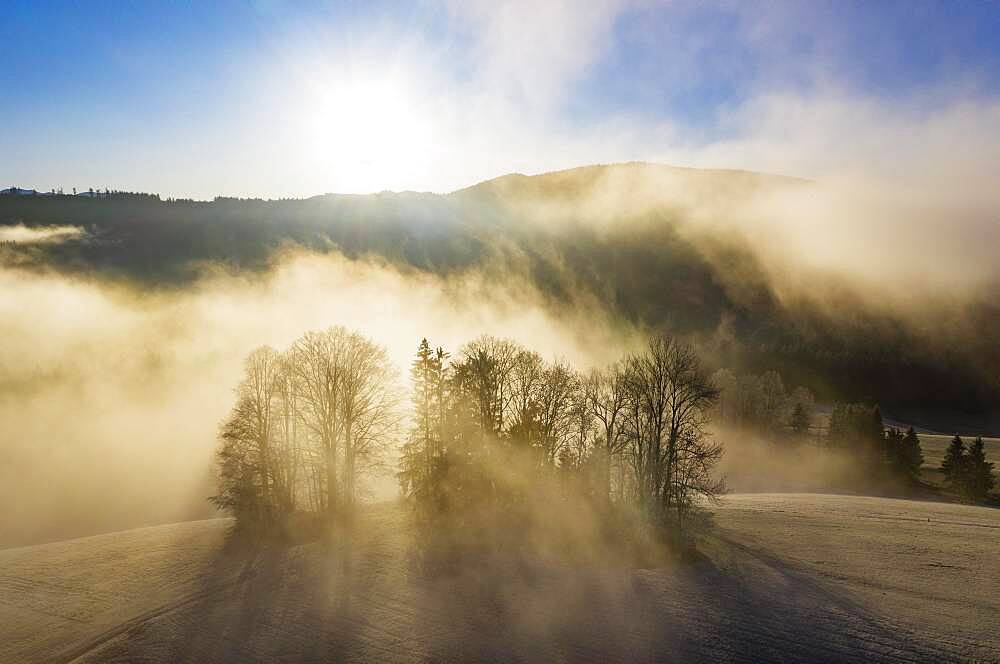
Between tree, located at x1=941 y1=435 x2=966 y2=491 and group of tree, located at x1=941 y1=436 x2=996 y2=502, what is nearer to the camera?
group of tree, located at x1=941 y1=436 x2=996 y2=502

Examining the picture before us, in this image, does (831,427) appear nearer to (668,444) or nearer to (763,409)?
(763,409)

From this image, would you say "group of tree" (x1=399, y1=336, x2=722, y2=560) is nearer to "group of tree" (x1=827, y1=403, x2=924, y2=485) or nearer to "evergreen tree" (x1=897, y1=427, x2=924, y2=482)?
"group of tree" (x1=827, y1=403, x2=924, y2=485)

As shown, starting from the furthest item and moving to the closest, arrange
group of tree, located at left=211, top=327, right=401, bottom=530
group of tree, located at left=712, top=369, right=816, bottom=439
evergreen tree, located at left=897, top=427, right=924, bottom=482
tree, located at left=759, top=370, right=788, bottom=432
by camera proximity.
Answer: tree, located at left=759, top=370, right=788, bottom=432, group of tree, located at left=712, top=369, right=816, bottom=439, evergreen tree, located at left=897, top=427, right=924, bottom=482, group of tree, located at left=211, top=327, right=401, bottom=530

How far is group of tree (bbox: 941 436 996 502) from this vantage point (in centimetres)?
6862

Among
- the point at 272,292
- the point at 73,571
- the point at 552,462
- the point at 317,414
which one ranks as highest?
the point at 272,292

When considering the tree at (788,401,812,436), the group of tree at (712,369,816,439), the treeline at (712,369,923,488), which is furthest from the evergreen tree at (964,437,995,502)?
the tree at (788,401,812,436)

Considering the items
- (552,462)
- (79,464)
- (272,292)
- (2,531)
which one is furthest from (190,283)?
(552,462)

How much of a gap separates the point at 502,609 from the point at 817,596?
17152 millimetres

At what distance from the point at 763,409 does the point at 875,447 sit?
90.0 feet

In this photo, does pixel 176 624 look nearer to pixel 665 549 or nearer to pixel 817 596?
pixel 665 549

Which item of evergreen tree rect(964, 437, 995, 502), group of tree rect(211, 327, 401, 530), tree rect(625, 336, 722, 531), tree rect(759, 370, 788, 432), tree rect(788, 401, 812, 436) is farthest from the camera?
tree rect(759, 370, 788, 432)

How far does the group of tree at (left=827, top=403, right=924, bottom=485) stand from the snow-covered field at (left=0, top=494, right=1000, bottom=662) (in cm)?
4178

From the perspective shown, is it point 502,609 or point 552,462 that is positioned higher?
point 552,462

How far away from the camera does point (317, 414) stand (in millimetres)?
46688
